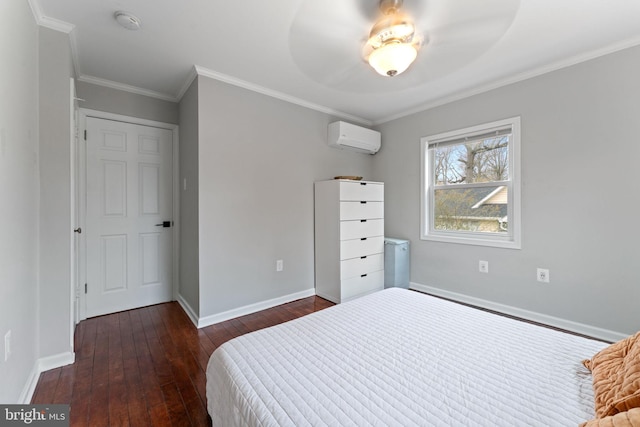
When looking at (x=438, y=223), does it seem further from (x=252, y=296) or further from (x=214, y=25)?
(x=214, y=25)

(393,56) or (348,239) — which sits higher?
(393,56)

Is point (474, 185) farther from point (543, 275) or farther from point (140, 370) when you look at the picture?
point (140, 370)

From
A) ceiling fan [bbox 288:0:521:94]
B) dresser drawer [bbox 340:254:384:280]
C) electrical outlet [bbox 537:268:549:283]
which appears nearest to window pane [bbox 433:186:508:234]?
electrical outlet [bbox 537:268:549:283]

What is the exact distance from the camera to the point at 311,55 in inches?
86.8

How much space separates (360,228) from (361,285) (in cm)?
66

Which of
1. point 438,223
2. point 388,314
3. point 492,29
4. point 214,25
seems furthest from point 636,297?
point 214,25

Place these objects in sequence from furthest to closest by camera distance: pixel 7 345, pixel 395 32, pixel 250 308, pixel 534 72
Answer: pixel 250 308, pixel 534 72, pixel 395 32, pixel 7 345

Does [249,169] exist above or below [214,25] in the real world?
below

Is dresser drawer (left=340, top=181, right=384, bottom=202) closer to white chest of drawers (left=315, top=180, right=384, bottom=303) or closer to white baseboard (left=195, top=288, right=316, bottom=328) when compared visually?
white chest of drawers (left=315, top=180, right=384, bottom=303)

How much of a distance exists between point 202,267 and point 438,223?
8.52 feet

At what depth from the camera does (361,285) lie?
3150 mm

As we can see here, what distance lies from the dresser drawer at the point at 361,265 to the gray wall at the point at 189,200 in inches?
57.8

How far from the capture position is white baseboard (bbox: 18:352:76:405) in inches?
59.7

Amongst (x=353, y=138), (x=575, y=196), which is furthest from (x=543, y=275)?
(x=353, y=138)
